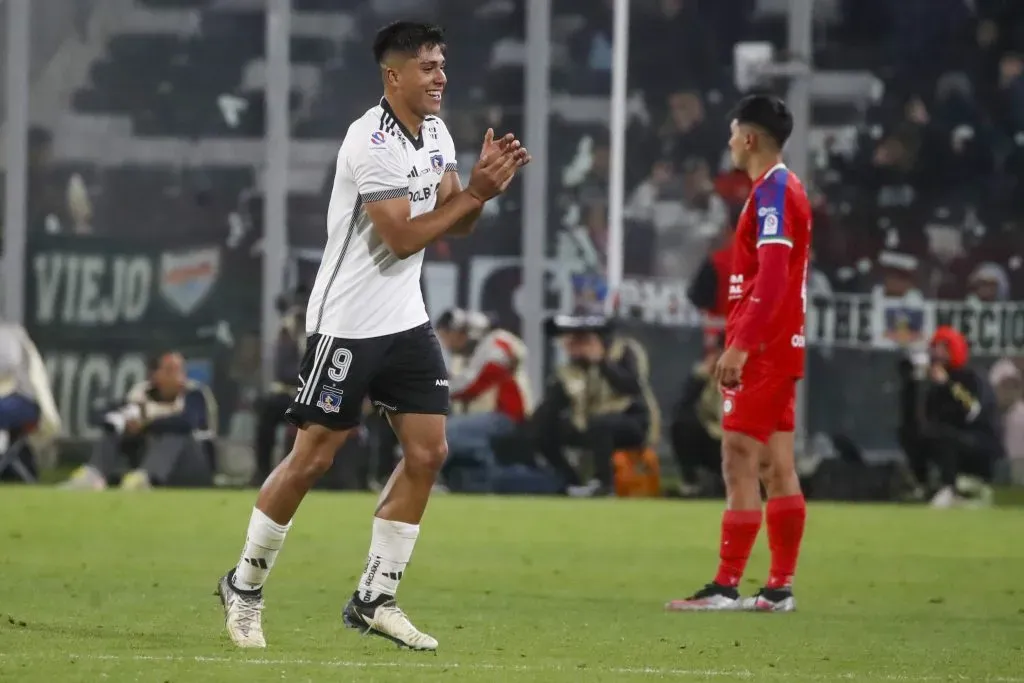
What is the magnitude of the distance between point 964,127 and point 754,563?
1131cm

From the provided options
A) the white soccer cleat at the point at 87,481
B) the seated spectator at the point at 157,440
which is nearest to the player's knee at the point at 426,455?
the white soccer cleat at the point at 87,481

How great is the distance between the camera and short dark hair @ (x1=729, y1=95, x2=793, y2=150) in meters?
9.17

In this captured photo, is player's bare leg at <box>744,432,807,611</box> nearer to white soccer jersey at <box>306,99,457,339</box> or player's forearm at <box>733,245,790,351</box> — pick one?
player's forearm at <box>733,245,790,351</box>

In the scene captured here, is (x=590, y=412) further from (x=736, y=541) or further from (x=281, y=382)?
(x=736, y=541)

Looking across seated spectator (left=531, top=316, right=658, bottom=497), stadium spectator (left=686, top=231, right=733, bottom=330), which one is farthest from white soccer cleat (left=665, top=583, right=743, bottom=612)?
seated spectator (left=531, top=316, right=658, bottom=497)

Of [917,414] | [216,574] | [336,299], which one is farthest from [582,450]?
[336,299]

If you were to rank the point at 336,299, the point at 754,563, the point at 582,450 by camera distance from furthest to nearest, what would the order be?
1. the point at 582,450
2. the point at 754,563
3. the point at 336,299

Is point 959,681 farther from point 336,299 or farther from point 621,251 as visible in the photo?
point 621,251

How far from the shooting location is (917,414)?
18.0m

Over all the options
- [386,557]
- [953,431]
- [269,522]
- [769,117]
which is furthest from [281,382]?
[269,522]

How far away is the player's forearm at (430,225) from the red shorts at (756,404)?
2347mm

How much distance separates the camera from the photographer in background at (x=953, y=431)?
1752cm

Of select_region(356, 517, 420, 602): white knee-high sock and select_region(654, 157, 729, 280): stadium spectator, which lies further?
select_region(654, 157, 729, 280): stadium spectator

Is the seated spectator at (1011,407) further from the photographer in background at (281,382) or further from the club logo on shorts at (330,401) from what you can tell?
the club logo on shorts at (330,401)
